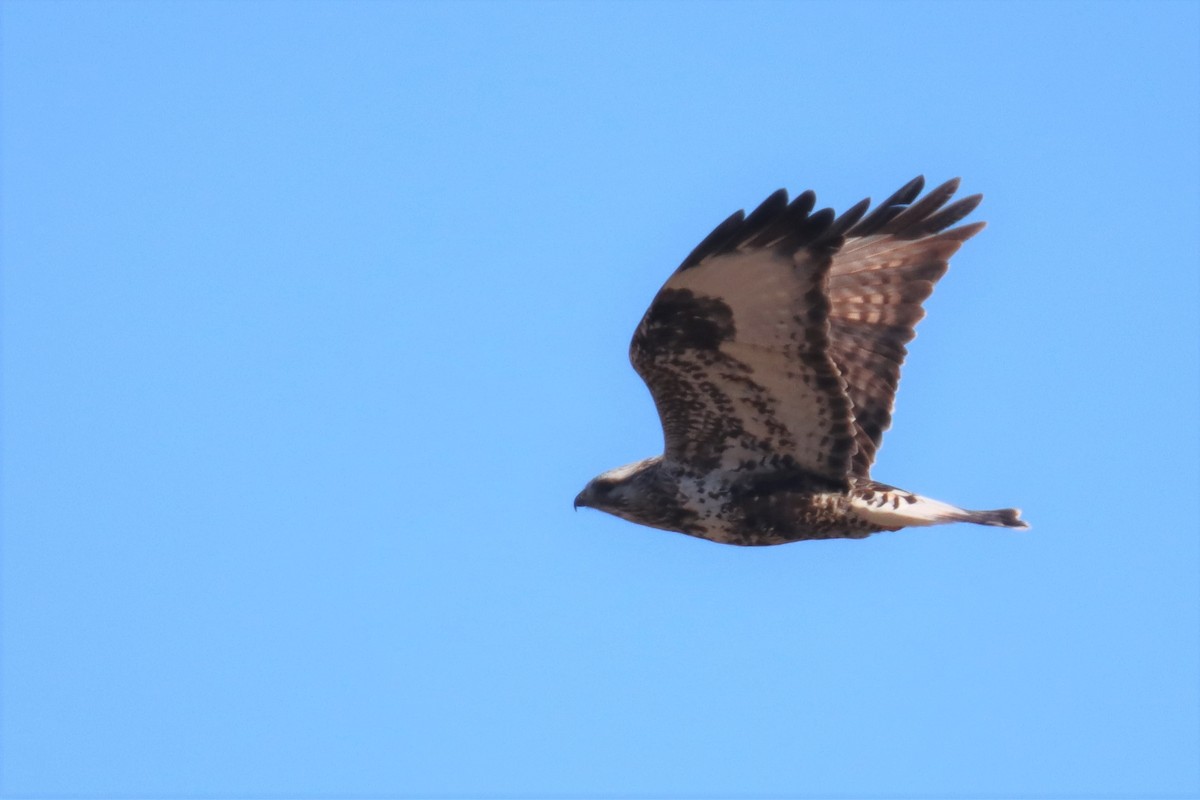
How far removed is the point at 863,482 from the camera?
1009 centimetres

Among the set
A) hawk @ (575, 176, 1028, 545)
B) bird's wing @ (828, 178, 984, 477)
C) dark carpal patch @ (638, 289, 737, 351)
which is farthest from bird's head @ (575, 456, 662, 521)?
bird's wing @ (828, 178, 984, 477)

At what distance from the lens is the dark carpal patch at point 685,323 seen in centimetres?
941

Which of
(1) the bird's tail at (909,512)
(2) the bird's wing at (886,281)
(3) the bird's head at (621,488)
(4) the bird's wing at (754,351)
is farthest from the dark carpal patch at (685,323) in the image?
(2) the bird's wing at (886,281)

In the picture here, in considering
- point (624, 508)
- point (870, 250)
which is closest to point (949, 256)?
point (870, 250)

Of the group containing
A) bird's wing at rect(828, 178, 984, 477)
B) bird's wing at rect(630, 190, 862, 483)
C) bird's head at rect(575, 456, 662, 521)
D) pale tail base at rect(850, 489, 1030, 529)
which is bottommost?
pale tail base at rect(850, 489, 1030, 529)

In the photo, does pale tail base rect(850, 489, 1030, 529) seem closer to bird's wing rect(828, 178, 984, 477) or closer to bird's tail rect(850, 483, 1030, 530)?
bird's tail rect(850, 483, 1030, 530)

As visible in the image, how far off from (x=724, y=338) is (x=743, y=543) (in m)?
1.32

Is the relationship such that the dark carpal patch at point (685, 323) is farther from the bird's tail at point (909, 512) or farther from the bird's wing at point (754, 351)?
the bird's tail at point (909, 512)

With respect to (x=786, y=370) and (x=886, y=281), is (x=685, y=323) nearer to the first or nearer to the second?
(x=786, y=370)

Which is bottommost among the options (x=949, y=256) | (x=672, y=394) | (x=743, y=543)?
(x=743, y=543)

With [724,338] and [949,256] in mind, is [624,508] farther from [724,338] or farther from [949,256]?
[949,256]

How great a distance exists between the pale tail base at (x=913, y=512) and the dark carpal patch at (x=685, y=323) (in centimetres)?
122

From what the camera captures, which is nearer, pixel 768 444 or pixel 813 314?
pixel 813 314

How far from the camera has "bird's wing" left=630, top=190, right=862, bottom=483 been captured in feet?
29.8
